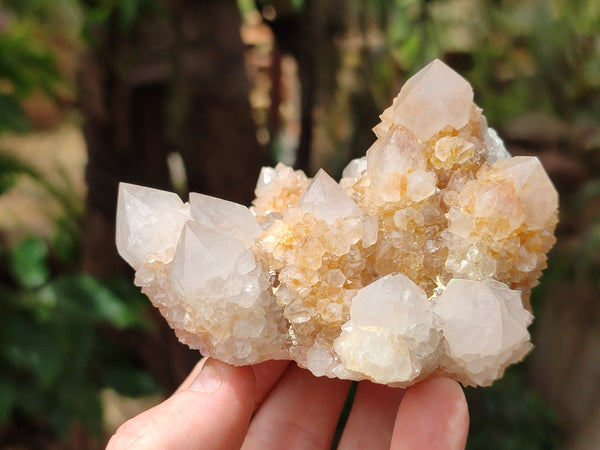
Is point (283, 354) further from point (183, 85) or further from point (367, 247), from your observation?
point (183, 85)

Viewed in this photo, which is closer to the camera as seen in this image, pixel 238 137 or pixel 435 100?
pixel 435 100

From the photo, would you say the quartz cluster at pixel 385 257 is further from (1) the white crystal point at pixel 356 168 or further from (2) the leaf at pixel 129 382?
(2) the leaf at pixel 129 382

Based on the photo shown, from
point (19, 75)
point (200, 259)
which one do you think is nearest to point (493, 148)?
point (200, 259)

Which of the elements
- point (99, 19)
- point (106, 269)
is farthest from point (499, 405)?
point (99, 19)

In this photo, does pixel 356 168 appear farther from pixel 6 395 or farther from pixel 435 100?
pixel 6 395

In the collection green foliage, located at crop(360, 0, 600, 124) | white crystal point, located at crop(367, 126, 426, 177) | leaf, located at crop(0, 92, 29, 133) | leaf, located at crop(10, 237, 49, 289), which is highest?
white crystal point, located at crop(367, 126, 426, 177)

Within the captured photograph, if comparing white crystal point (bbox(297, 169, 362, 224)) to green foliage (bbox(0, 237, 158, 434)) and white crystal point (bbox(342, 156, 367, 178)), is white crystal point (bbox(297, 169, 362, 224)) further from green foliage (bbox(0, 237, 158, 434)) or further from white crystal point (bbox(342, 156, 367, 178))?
green foliage (bbox(0, 237, 158, 434))

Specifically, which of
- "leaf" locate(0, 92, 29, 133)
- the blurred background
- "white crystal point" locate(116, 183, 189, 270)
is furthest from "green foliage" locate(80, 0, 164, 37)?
"white crystal point" locate(116, 183, 189, 270)
